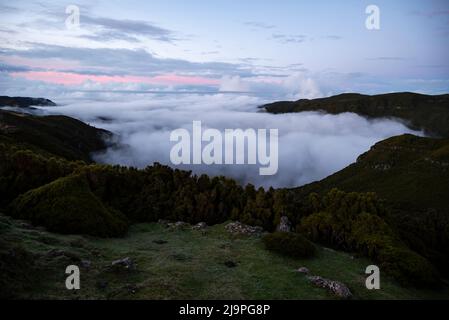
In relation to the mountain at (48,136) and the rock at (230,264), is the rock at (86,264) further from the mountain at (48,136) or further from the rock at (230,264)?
the mountain at (48,136)

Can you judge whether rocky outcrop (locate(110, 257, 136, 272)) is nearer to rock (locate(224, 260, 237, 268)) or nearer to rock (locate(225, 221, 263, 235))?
rock (locate(224, 260, 237, 268))

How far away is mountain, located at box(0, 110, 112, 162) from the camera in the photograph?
354 ft

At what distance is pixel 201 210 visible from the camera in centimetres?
3056

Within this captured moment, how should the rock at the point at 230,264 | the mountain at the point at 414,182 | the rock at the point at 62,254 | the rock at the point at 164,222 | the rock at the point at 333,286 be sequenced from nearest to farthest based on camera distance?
the rock at the point at 333,286, the rock at the point at 62,254, the rock at the point at 230,264, the rock at the point at 164,222, the mountain at the point at 414,182

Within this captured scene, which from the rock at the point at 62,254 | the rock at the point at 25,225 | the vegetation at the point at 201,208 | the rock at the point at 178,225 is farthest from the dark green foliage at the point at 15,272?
the rock at the point at 178,225

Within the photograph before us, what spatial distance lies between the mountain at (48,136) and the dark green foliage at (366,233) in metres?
75.9

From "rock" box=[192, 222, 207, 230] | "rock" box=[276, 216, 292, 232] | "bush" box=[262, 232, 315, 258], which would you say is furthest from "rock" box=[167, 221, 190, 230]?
"rock" box=[276, 216, 292, 232]

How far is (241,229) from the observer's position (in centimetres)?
2650

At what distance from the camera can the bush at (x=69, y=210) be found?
23670 mm

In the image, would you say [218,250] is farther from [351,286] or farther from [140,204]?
[140,204]

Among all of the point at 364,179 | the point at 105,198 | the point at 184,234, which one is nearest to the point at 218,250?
the point at 184,234

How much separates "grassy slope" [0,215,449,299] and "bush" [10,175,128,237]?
48.5 inches

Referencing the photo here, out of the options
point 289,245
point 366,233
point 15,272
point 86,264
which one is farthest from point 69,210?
point 366,233

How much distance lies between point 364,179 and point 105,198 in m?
181
